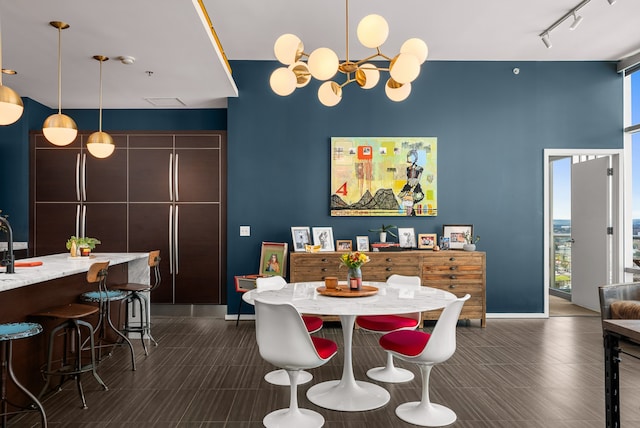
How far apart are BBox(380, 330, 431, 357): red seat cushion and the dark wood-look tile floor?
0.44 meters

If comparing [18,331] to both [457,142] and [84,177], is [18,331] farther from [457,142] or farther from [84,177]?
[457,142]

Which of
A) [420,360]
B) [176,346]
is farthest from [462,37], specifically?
[176,346]

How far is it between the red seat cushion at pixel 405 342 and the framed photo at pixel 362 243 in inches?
96.1

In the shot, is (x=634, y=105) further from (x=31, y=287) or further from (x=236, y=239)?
(x=31, y=287)

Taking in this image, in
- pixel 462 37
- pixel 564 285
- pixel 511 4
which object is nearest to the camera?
pixel 511 4

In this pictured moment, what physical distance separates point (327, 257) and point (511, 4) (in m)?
3.16

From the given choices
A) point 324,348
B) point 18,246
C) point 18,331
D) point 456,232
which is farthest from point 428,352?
point 18,246

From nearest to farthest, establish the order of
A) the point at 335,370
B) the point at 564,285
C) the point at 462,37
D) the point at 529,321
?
the point at 335,370 < the point at 462,37 < the point at 529,321 < the point at 564,285

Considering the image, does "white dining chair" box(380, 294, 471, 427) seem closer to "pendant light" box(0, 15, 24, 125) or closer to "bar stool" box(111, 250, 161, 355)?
"bar stool" box(111, 250, 161, 355)

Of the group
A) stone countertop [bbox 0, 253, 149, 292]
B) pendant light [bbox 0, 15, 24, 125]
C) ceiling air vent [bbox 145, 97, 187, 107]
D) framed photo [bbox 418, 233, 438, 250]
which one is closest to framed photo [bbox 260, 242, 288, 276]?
framed photo [bbox 418, 233, 438, 250]

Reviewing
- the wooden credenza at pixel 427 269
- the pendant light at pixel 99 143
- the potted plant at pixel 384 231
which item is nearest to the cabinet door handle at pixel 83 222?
the pendant light at pixel 99 143

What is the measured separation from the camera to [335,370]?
3.86 meters

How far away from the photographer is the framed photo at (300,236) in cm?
563

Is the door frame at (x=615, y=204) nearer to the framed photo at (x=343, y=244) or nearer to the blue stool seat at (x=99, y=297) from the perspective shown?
the framed photo at (x=343, y=244)
